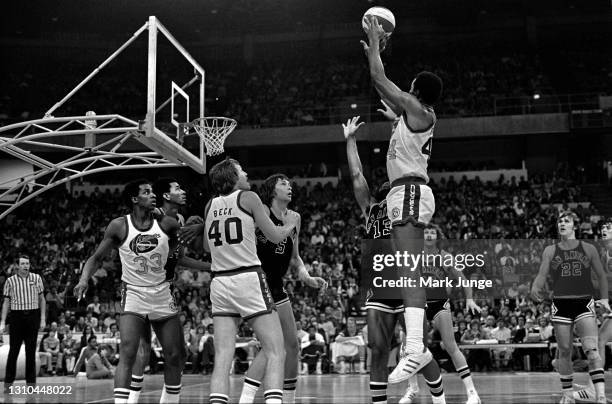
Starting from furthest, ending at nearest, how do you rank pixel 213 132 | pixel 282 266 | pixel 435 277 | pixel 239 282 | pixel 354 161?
pixel 213 132 → pixel 435 277 → pixel 282 266 → pixel 354 161 → pixel 239 282

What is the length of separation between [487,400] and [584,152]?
27.7m

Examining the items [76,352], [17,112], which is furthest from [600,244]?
[17,112]

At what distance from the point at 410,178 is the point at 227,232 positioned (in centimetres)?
168

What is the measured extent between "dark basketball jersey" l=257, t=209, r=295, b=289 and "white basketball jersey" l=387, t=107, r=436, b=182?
1712mm

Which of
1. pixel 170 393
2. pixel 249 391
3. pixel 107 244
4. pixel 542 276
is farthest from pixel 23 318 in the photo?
pixel 542 276

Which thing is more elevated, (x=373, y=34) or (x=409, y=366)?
(x=373, y=34)

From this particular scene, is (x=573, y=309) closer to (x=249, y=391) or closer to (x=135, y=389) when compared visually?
(x=249, y=391)

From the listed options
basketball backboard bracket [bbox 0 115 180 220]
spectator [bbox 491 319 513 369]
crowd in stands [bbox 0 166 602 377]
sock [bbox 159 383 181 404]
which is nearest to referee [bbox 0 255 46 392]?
basketball backboard bracket [bbox 0 115 180 220]

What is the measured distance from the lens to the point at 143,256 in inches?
302

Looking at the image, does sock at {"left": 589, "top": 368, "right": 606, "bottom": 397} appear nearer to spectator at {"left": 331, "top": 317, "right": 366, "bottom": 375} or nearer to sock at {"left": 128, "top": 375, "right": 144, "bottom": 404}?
sock at {"left": 128, "top": 375, "right": 144, "bottom": 404}

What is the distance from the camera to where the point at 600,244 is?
75.5ft

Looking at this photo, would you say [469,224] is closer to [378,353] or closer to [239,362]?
[239,362]

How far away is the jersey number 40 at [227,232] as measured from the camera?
6250 mm

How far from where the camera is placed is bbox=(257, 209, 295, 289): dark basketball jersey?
7648mm
